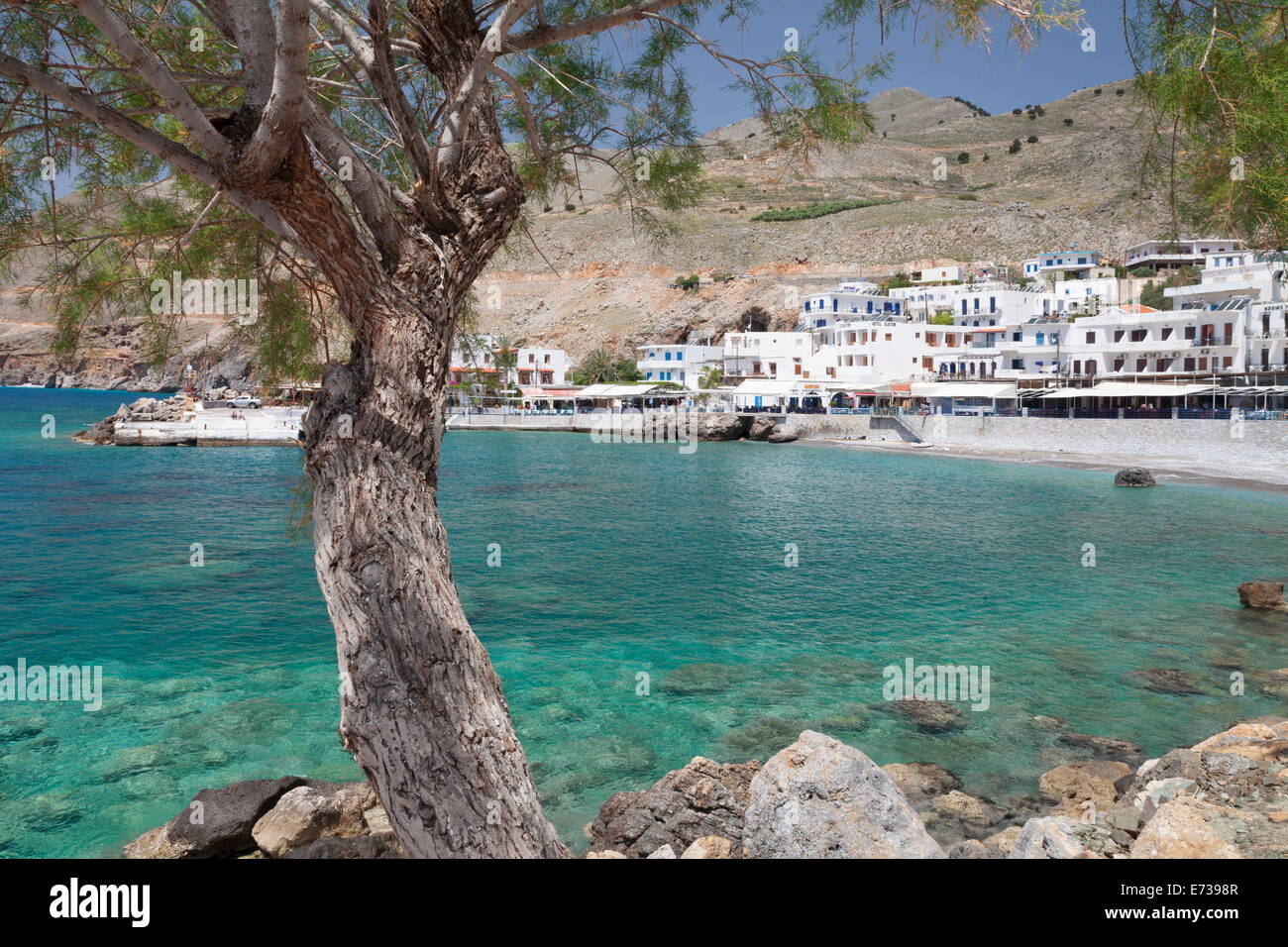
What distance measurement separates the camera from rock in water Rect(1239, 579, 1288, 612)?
14.2 metres

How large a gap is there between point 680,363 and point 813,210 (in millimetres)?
58300

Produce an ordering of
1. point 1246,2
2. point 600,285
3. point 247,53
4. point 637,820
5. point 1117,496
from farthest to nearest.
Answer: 1. point 600,285
2. point 1117,496
3. point 637,820
4. point 1246,2
5. point 247,53

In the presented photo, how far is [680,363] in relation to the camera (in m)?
82.8

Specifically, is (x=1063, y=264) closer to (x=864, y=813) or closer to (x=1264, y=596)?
(x=1264, y=596)

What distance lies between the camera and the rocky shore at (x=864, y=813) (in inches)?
195

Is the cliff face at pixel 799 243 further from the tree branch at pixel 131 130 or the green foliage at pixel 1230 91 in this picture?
the tree branch at pixel 131 130

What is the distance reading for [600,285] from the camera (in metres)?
111

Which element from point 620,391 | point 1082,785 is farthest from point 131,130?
point 620,391

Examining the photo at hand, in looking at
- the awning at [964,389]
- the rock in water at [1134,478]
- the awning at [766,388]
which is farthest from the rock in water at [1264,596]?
the awning at [766,388]
